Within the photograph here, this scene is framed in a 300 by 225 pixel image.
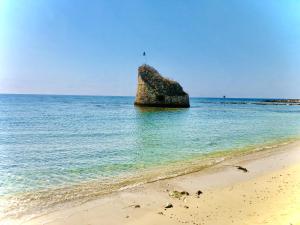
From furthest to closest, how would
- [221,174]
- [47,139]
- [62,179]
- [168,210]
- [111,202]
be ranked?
[47,139]
[221,174]
[62,179]
[111,202]
[168,210]

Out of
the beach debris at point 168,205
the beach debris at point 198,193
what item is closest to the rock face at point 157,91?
the beach debris at point 198,193

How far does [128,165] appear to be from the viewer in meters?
11.7

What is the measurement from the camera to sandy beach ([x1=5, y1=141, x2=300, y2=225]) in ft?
21.6

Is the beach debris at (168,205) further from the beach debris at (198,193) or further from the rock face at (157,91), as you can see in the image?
the rock face at (157,91)

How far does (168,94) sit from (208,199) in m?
56.1

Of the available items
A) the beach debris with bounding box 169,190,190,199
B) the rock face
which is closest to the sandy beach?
the beach debris with bounding box 169,190,190,199

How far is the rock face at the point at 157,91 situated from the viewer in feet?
209

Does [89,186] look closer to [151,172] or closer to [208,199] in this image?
[151,172]

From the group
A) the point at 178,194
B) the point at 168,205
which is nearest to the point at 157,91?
the point at 178,194

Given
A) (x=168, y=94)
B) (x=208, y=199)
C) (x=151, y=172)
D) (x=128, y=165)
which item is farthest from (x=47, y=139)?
(x=168, y=94)

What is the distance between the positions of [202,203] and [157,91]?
56191 millimetres

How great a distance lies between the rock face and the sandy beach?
5262cm

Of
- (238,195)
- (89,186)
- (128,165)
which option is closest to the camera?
(238,195)

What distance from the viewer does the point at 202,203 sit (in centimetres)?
770
